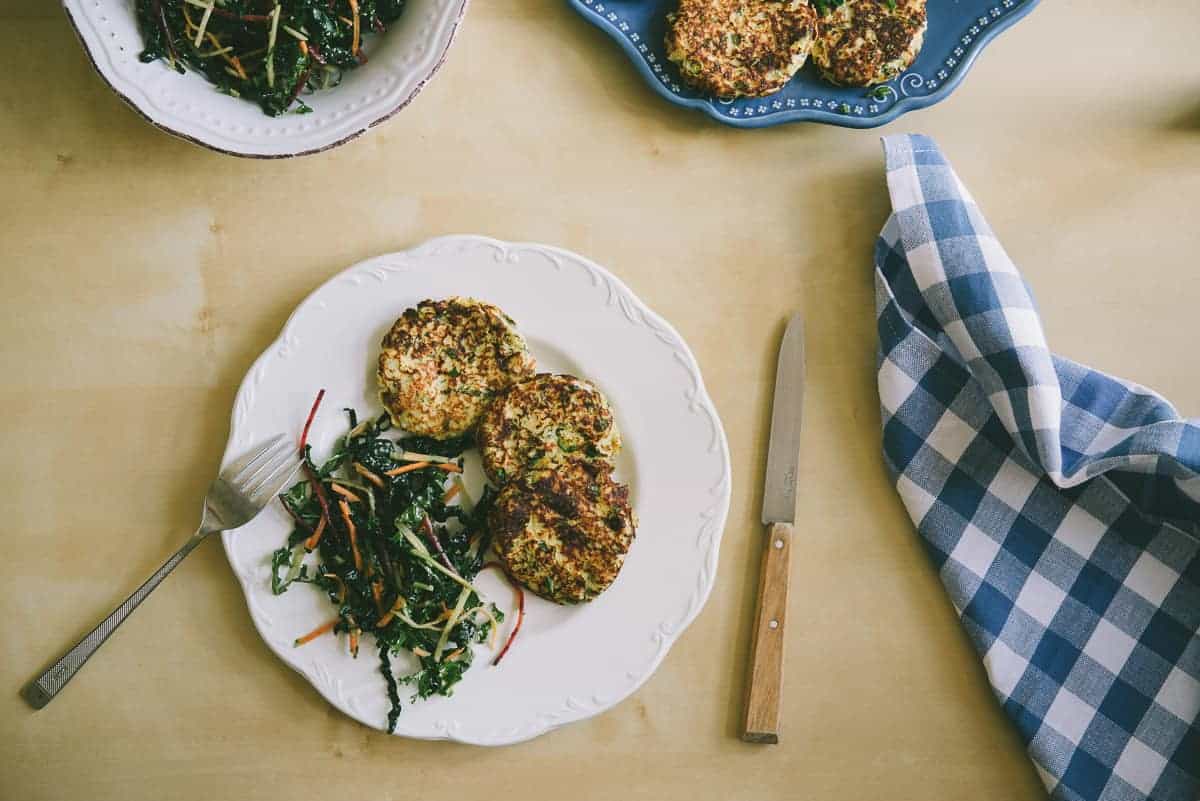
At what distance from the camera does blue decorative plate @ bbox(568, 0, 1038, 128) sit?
6.99ft

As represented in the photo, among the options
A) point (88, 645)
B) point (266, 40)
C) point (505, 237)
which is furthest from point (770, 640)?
point (266, 40)

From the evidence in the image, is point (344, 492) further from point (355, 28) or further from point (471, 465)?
point (355, 28)

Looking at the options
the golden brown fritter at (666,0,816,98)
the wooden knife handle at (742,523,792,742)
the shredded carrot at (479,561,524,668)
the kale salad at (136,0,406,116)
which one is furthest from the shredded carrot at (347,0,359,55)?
the wooden knife handle at (742,523,792,742)

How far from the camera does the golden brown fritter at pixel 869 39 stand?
2.13m

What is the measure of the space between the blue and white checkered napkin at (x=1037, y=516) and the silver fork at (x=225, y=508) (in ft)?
4.62

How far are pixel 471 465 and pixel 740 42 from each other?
1164mm

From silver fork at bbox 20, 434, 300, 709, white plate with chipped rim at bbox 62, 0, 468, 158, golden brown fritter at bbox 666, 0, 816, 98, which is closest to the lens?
white plate with chipped rim at bbox 62, 0, 468, 158

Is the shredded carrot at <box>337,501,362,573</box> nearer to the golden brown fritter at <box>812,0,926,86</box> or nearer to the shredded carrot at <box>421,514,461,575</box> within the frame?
the shredded carrot at <box>421,514,461,575</box>

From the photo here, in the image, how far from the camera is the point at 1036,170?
232 cm

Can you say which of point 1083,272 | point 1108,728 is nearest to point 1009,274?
point 1083,272

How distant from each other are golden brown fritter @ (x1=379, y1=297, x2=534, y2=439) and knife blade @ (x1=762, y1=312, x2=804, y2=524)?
0.62 meters

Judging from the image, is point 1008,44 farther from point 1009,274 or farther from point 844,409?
point 844,409

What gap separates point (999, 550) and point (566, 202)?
1333mm

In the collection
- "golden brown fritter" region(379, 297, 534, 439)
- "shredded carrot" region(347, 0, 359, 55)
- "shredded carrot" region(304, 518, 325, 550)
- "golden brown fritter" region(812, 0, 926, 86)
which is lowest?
"shredded carrot" region(304, 518, 325, 550)
